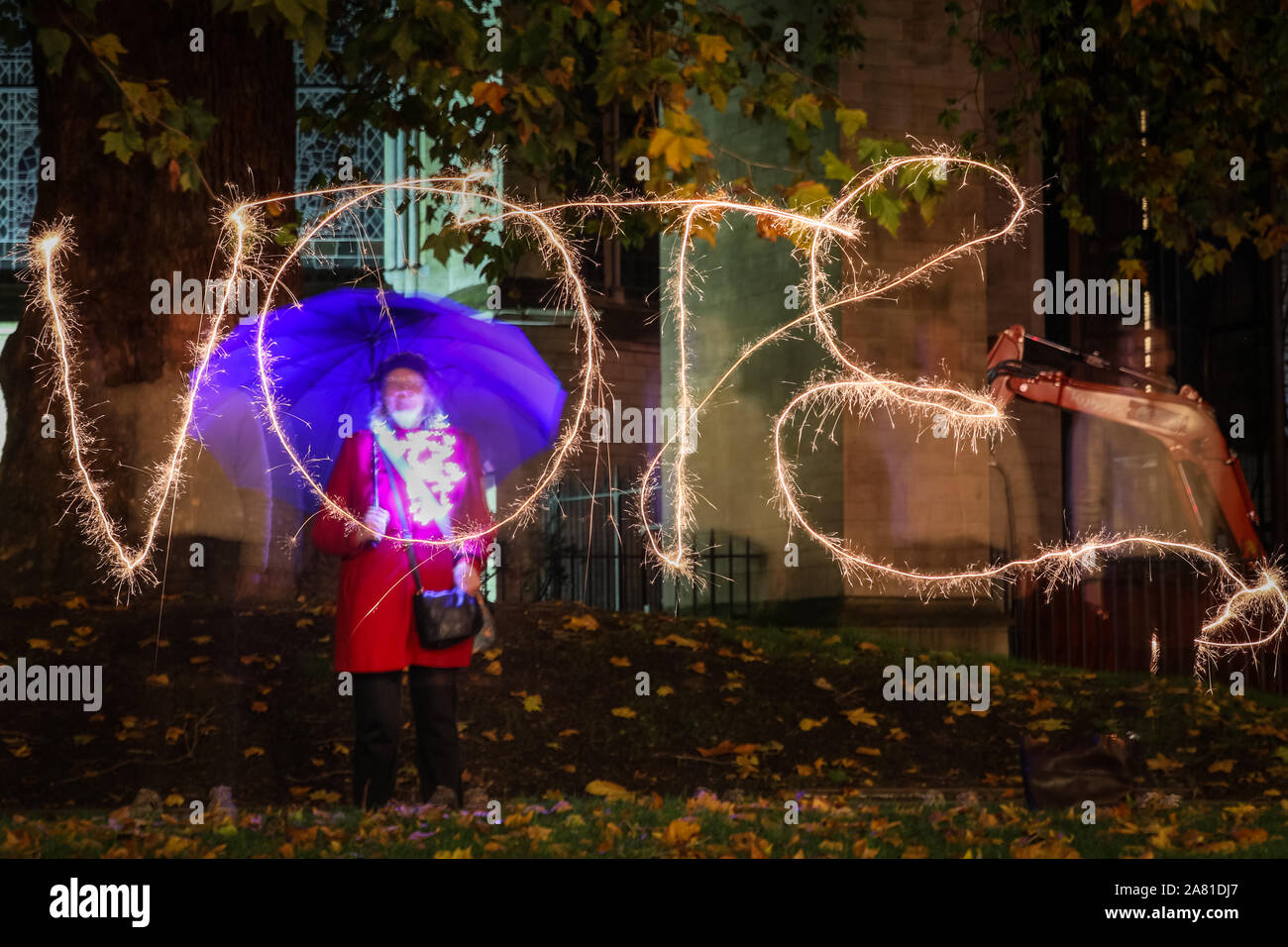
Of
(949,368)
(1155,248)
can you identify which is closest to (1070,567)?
(949,368)

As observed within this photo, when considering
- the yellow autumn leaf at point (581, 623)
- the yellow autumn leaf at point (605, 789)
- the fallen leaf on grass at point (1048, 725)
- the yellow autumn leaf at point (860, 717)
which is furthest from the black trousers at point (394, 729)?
the fallen leaf on grass at point (1048, 725)

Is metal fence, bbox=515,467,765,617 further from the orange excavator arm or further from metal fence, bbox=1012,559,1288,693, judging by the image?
the orange excavator arm

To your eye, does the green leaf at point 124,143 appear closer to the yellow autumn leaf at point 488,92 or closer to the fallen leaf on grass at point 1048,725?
the yellow autumn leaf at point 488,92

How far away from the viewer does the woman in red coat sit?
6727mm

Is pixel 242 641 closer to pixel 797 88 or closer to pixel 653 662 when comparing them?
pixel 653 662

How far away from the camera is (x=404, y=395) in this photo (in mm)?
6676

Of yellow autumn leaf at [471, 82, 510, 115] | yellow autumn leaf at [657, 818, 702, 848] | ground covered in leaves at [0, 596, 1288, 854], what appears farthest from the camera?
yellow autumn leaf at [471, 82, 510, 115]

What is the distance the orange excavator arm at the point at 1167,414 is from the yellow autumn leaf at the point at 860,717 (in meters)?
4.42

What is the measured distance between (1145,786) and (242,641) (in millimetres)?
5325

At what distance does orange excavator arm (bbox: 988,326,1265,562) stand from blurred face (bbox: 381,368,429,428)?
7.78 meters

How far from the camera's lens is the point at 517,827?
22.0ft

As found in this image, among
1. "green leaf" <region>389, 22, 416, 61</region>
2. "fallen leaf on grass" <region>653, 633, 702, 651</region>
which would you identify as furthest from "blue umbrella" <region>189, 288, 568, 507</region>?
"fallen leaf on grass" <region>653, 633, 702, 651</region>

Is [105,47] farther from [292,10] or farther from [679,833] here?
[679,833]

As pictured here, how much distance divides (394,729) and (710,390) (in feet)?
→ 25.4
